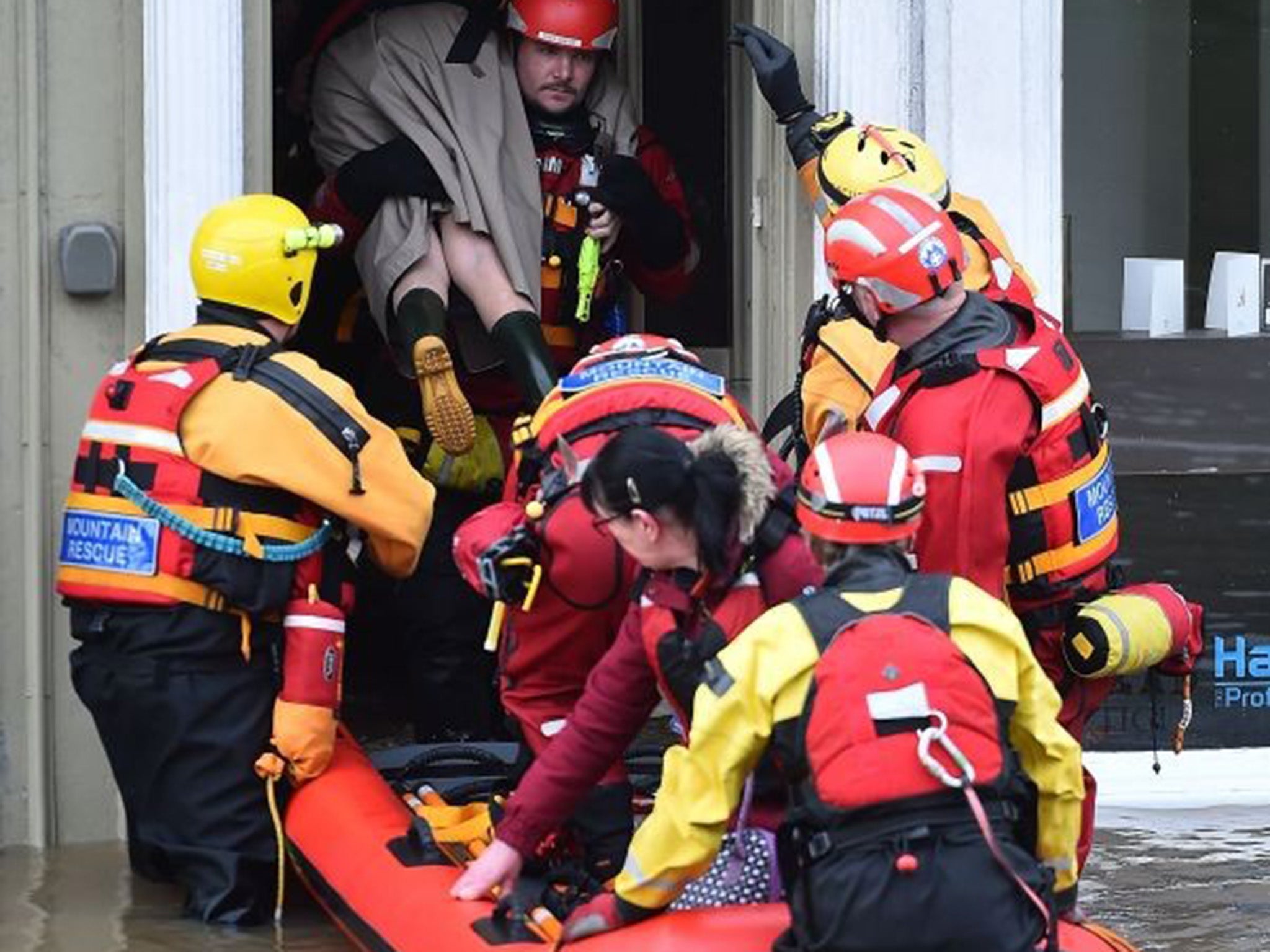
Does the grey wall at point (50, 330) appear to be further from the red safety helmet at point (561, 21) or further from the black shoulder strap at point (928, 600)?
the black shoulder strap at point (928, 600)

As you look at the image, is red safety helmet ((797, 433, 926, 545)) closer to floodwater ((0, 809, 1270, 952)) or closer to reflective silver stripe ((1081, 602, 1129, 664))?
reflective silver stripe ((1081, 602, 1129, 664))

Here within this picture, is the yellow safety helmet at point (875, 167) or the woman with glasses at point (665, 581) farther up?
the yellow safety helmet at point (875, 167)

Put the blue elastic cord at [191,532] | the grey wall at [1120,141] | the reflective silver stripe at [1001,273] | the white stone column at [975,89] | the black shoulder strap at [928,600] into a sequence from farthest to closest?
the grey wall at [1120,141] → the white stone column at [975,89] → the reflective silver stripe at [1001,273] → the blue elastic cord at [191,532] → the black shoulder strap at [928,600]

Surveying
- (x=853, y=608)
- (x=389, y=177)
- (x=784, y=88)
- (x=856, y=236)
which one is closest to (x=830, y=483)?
(x=853, y=608)

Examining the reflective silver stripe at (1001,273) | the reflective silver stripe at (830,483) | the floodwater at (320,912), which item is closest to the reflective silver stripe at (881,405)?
the reflective silver stripe at (1001,273)

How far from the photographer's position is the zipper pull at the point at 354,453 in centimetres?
631

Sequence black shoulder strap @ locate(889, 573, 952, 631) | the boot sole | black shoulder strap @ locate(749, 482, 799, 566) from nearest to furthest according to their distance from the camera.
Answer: black shoulder strap @ locate(889, 573, 952, 631) → black shoulder strap @ locate(749, 482, 799, 566) → the boot sole

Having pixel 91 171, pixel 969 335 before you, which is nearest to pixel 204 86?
pixel 91 171

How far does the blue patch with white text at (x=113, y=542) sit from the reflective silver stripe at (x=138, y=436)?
152 mm

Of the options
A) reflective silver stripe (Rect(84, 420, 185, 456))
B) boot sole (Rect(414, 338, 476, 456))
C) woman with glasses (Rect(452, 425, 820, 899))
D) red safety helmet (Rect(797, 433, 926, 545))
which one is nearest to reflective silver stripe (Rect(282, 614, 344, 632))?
reflective silver stripe (Rect(84, 420, 185, 456))

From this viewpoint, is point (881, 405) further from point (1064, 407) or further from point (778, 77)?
point (778, 77)

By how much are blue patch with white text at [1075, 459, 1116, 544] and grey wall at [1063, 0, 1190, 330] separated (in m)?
2.08

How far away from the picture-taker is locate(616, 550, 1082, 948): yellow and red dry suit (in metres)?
4.72

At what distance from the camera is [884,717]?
15.5 ft
